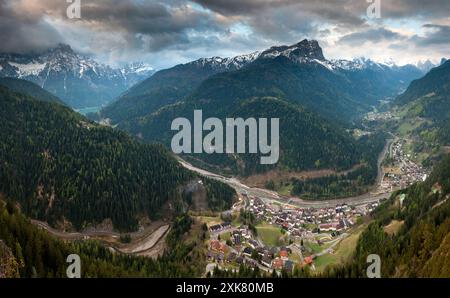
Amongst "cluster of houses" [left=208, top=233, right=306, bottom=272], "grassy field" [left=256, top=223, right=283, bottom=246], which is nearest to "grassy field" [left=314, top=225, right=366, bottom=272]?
"cluster of houses" [left=208, top=233, right=306, bottom=272]

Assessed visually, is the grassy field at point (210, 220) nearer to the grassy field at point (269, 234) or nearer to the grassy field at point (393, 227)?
the grassy field at point (269, 234)

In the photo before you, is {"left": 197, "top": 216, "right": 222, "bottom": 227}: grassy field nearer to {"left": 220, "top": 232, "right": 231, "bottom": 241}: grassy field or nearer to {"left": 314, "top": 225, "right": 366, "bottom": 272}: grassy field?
{"left": 220, "top": 232, "right": 231, "bottom": 241}: grassy field

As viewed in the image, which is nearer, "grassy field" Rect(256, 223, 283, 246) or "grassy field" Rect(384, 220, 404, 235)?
"grassy field" Rect(384, 220, 404, 235)

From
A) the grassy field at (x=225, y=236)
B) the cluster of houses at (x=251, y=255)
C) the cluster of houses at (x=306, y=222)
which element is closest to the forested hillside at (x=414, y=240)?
the cluster of houses at (x=251, y=255)

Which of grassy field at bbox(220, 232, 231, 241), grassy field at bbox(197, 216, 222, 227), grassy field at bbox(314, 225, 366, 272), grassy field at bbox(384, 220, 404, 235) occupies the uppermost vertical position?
grassy field at bbox(384, 220, 404, 235)
